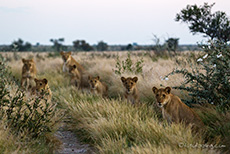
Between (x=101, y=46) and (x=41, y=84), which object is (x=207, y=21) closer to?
(x=41, y=84)

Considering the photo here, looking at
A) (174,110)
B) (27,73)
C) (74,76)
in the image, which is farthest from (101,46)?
(174,110)

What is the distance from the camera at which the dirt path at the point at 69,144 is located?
4981 millimetres

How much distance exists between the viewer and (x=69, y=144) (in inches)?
213

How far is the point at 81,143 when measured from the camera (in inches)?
214

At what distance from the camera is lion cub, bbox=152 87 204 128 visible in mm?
4887

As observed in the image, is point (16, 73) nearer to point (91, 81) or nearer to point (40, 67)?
point (40, 67)

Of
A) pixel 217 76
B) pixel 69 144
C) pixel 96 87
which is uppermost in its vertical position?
pixel 217 76

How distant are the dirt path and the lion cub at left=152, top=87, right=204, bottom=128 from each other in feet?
4.81

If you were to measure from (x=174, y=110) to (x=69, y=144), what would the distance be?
206cm

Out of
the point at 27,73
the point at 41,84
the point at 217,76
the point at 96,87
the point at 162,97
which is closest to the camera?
the point at 162,97

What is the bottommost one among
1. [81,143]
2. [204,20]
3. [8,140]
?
[81,143]

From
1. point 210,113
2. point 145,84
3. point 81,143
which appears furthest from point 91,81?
point 210,113

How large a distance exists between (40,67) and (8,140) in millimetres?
11213

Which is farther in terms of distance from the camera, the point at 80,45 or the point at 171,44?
the point at 80,45
